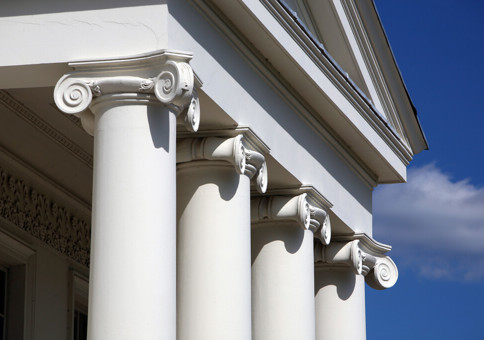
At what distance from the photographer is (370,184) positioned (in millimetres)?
31109

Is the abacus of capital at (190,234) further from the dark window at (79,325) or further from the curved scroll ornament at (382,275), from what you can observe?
the dark window at (79,325)

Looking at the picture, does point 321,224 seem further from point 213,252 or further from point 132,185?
point 132,185

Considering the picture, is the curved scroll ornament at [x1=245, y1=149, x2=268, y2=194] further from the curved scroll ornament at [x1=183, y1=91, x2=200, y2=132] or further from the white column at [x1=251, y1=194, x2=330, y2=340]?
the curved scroll ornament at [x1=183, y1=91, x2=200, y2=132]

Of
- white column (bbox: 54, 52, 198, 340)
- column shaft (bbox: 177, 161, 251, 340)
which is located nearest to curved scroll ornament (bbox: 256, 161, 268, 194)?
column shaft (bbox: 177, 161, 251, 340)

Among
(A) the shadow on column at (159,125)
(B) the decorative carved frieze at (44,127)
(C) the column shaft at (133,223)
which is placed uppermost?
(B) the decorative carved frieze at (44,127)

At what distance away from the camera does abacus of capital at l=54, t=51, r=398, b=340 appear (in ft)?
62.8

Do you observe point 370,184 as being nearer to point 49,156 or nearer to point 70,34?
point 49,156

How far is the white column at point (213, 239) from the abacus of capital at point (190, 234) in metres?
0.02

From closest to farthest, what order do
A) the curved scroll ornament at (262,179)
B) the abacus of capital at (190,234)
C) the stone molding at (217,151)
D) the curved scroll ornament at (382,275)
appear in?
the abacus of capital at (190,234)
the stone molding at (217,151)
the curved scroll ornament at (262,179)
the curved scroll ornament at (382,275)

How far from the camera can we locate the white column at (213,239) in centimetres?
2244

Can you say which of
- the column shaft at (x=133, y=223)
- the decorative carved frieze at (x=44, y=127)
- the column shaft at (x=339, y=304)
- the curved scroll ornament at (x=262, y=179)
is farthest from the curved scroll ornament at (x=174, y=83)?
the column shaft at (x=339, y=304)

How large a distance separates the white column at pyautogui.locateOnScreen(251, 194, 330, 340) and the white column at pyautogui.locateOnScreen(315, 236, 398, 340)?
2554 millimetres

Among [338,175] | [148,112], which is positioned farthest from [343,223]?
[148,112]

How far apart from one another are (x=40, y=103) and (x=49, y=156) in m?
2.28
